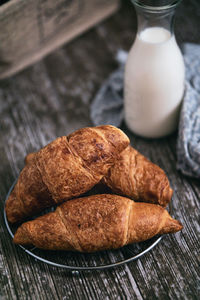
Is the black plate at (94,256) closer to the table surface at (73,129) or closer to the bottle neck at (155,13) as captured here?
the table surface at (73,129)

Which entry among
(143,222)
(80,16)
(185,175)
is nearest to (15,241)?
(143,222)

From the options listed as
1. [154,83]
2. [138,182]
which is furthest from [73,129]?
[138,182]

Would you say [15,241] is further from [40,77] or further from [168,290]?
[40,77]

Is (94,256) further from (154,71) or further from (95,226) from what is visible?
(154,71)

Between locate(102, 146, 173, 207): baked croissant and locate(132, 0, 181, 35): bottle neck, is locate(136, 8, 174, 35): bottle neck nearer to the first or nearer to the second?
locate(132, 0, 181, 35): bottle neck

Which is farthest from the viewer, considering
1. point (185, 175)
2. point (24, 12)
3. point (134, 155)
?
point (24, 12)

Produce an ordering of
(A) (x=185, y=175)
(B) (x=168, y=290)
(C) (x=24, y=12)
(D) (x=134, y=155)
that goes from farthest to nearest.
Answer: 1. (C) (x=24, y=12)
2. (A) (x=185, y=175)
3. (D) (x=134, y=155)
4. (B) (x=168, y=290)

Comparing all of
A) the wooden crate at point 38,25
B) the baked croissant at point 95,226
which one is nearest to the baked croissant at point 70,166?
the baked croissant at point 95,226

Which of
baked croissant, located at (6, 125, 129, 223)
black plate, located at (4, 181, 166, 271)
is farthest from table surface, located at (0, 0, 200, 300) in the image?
baked croissant, located at (6, 125, 129, 223)
